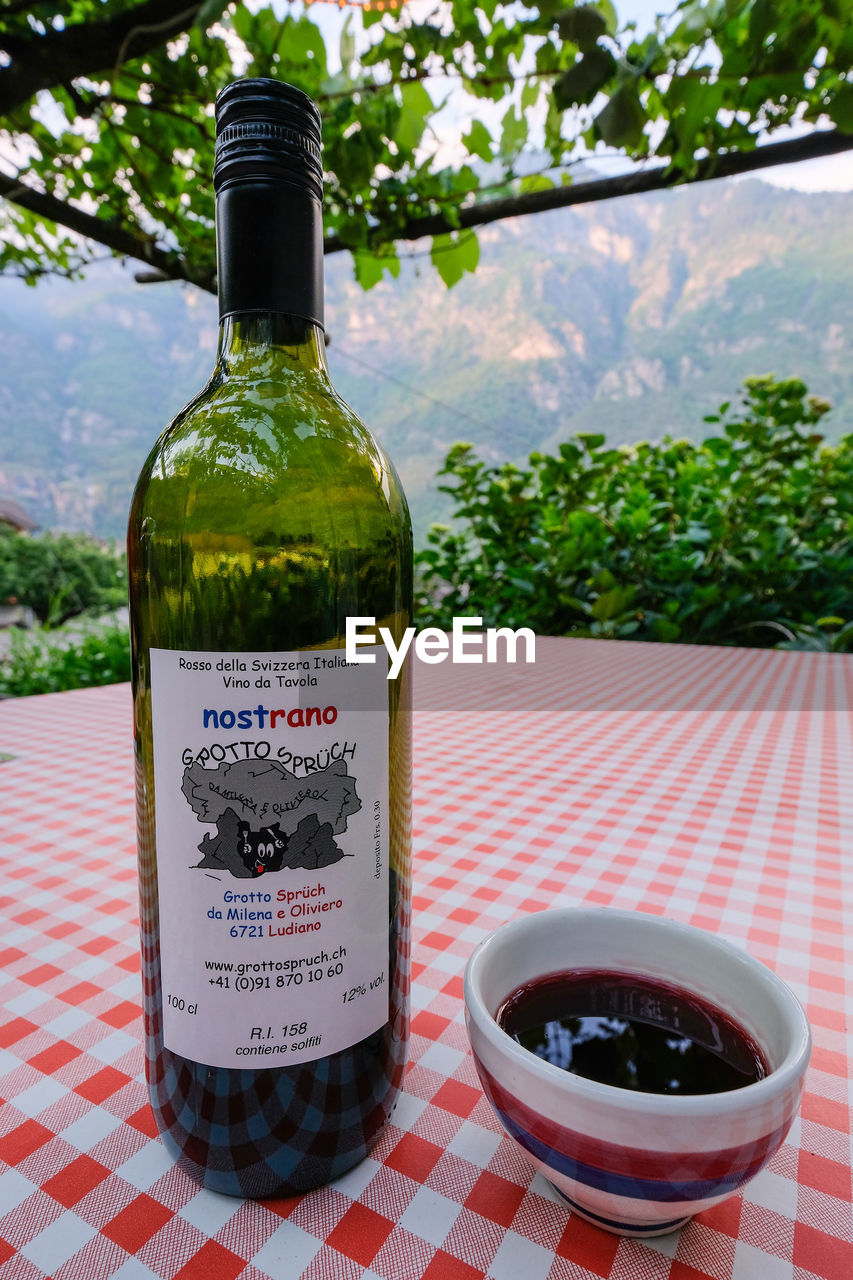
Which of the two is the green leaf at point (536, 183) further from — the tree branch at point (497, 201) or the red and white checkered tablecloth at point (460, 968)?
the red and white checkered tablecloth at point (460, 968)

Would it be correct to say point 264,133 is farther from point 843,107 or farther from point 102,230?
point 102,230

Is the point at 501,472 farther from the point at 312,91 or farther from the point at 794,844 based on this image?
the point at 794,844

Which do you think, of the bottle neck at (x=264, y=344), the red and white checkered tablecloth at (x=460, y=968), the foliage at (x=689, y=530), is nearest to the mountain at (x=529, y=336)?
the foliage at (x=689, y=530)

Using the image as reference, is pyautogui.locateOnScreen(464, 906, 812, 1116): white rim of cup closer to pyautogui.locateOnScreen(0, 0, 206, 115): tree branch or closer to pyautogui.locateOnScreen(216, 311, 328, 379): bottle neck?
pyautogui.locateOnScreen(216, 311, 328, 379): bottle neck

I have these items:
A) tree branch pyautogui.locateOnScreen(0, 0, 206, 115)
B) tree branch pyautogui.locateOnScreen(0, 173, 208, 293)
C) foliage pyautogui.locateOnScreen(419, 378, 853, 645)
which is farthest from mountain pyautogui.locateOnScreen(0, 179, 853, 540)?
tree branch pyautogui.locateOnScreen(0, 0, 206, 115)

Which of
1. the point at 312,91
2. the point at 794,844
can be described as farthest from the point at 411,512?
the point at 312,91

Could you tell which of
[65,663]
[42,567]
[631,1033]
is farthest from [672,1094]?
[42,567]
